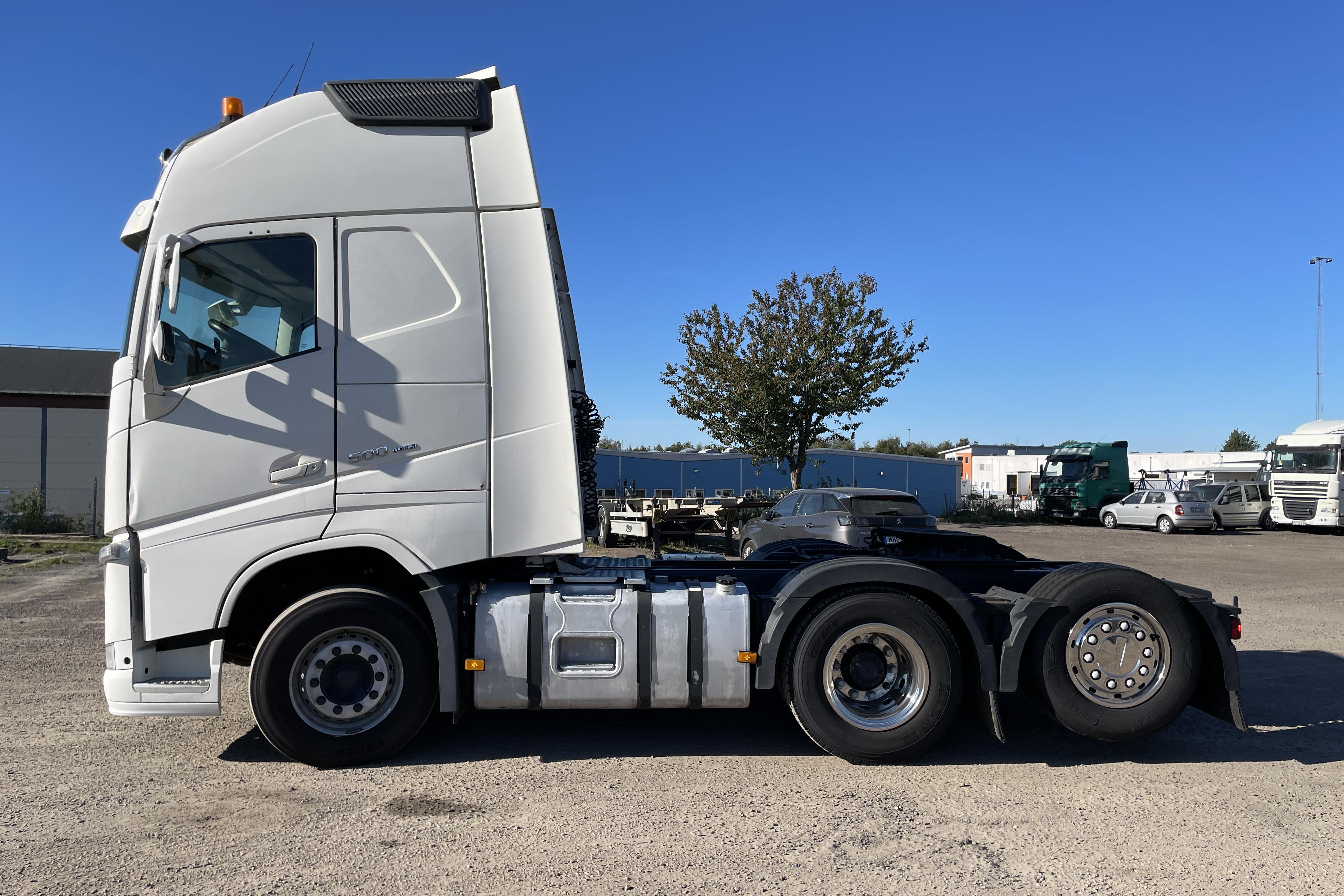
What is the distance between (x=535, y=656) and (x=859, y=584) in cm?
195

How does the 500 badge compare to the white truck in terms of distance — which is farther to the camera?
the white truck

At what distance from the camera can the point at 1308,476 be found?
87.9ft

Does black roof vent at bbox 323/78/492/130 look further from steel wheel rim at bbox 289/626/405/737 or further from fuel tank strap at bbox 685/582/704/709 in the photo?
fuel tank strap at bbox 685/582/704/709

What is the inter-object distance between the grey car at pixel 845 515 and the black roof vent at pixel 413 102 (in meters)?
8.69

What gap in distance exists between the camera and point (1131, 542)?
2338 cm

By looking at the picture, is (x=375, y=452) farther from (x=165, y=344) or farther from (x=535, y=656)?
(x=535, y=656)

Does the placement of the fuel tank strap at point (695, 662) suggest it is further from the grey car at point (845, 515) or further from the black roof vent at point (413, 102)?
the grey car at point (845, 515)

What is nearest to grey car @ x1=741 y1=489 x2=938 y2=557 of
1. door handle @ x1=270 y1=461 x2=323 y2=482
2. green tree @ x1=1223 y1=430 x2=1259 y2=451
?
door handle @ x1=270 y1=461 x2=323 y2=482

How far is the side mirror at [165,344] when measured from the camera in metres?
4.39

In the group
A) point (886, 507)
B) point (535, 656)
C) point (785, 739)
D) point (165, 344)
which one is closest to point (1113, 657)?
point (785, 739)

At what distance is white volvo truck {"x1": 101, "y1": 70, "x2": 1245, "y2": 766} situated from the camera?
4473 millimetres

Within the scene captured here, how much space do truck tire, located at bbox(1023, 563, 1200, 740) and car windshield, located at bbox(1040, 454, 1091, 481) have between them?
30.3 meters

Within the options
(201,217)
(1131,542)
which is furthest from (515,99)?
(1131,542)

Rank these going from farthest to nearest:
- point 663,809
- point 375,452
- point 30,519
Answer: point 30,519, point 375,452, point 663,809
